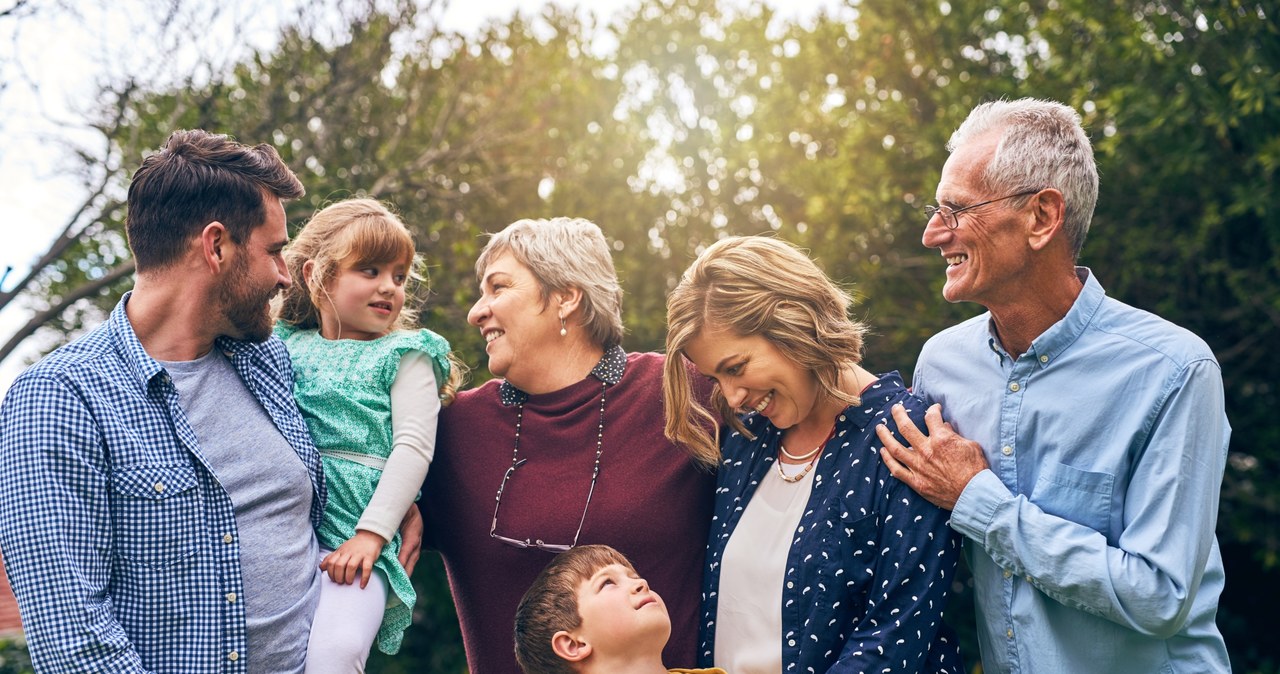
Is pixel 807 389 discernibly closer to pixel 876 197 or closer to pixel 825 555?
pixel 825 555

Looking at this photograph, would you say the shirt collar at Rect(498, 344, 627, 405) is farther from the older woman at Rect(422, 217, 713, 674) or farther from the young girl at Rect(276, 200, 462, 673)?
the young girl at Rect(276, 200, 462, 673)

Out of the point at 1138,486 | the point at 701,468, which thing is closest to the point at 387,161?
the point at 701,468

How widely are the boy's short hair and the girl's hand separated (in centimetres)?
40

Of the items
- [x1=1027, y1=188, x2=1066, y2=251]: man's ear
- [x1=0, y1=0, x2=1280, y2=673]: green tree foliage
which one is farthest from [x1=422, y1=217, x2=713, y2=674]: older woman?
[x1=0, y1=0, x2=1280, y2=673]: green tree foliage

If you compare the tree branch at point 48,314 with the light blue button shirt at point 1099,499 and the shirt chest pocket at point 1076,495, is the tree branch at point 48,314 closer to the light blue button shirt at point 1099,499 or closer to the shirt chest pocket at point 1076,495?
the light blue button shirt at point 1099,499

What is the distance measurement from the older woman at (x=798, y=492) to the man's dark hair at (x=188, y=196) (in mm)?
1062

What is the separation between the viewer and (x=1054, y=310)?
2.56 meters

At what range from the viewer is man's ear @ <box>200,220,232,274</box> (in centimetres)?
247

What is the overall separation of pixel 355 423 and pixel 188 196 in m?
0.72

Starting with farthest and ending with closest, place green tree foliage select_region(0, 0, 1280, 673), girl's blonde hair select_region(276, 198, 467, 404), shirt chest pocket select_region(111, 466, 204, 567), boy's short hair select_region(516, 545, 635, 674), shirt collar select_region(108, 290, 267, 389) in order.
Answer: green tree foliage select_region(0, 0, 1280, 673) → girl's blonde hair select_region(276, 198, 467, 404) → boy's short hair select_region(516, 545, 635, 674) → shirt collar select_region(108, 290, 267, 389) → shirt chest pocket select_region(111, 466, 204, 567)

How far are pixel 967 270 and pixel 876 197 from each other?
147 inches

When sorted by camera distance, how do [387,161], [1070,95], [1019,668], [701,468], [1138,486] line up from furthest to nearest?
[387,161] → [1070,95] → [701,468] → [1019,668] → [1138,486]

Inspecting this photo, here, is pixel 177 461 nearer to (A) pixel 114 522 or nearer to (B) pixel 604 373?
(A) pixel 114 522

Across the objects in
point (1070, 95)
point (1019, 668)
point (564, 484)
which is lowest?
point (1019, 668)
